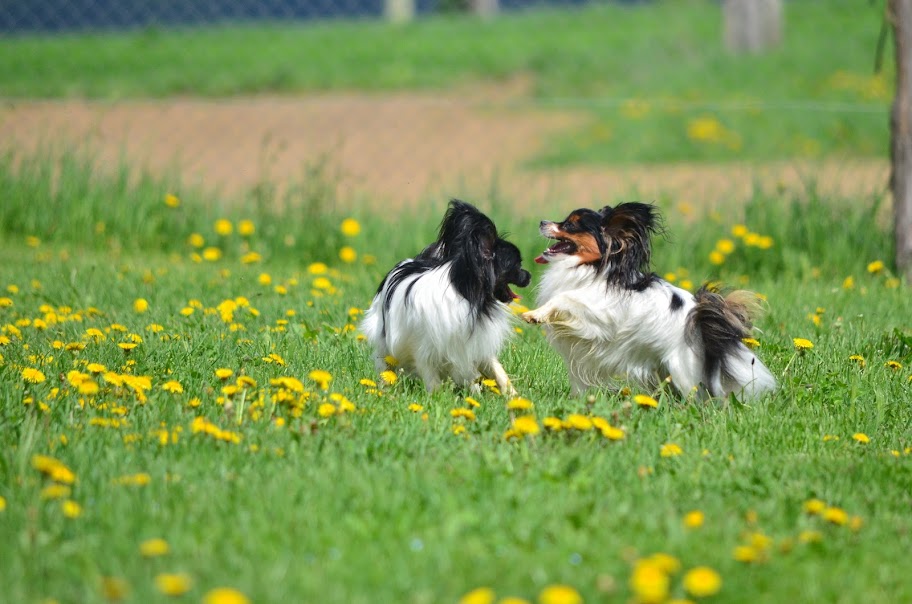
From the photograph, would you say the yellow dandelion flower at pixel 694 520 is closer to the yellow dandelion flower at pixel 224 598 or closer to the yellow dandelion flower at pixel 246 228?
the yellow dandelion flower at pixel 224 598

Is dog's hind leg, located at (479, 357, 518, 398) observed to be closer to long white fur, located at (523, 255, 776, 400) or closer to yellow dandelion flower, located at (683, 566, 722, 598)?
long white fur, located at (523, 255, 776, 400)

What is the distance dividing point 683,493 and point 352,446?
42.3 inches

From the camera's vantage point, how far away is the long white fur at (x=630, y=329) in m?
4.51

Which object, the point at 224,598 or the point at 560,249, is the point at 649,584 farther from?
the point at 560,249

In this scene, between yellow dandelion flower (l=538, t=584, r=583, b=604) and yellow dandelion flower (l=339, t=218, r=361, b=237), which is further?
yellow dandelion flower (l=339, t=218, r=361, b=237)

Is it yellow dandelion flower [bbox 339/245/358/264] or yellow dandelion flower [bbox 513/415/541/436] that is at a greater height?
yellow dandelion flower [bbox 339/245/358/264]

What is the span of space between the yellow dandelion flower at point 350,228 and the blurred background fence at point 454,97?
30.6 inches

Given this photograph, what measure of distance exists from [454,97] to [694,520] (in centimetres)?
1425

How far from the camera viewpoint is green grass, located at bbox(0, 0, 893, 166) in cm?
1394

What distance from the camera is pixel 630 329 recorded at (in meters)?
4.53

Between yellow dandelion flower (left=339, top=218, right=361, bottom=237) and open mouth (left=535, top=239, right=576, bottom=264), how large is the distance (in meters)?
3.37

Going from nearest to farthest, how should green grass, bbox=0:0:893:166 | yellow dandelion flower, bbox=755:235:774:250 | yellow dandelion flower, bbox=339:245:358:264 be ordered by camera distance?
yellow dandelion flower, bbox=755:235:774:250, yellow dandelion flower, bbox=339:245:358:264, green grass, bbox=0:0:893:166

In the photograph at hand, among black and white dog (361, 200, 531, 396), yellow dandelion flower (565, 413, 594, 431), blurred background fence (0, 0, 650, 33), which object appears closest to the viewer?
yellow dandelion flower (565, 413, 594, 431)

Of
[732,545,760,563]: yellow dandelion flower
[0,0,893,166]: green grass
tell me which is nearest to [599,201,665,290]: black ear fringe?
[732,545,760,563]: yellow dandelion flower
